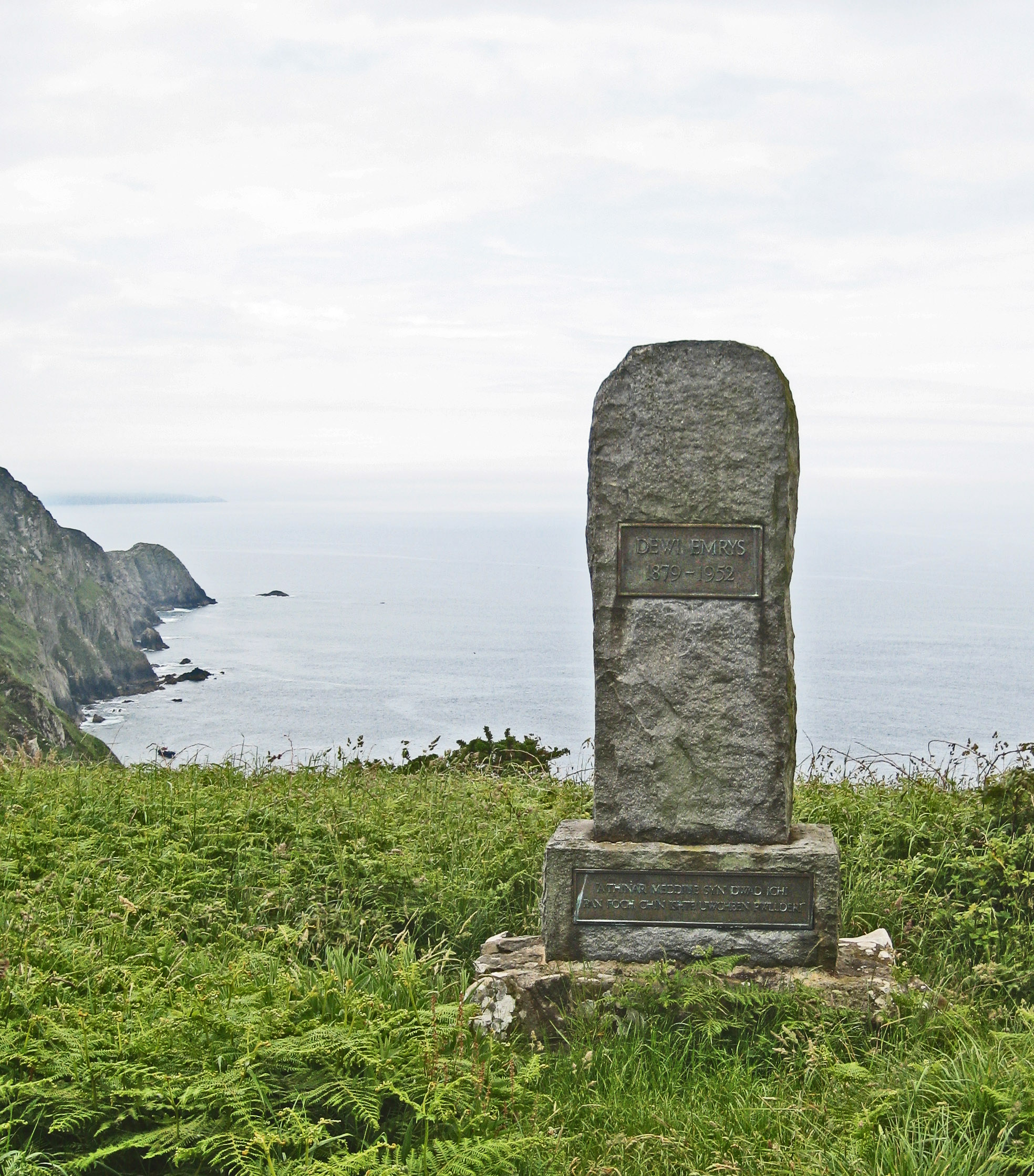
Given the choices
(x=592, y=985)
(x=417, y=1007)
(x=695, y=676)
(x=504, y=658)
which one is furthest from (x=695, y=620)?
(x=504, y=658)

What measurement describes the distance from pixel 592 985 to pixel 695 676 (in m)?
1.41

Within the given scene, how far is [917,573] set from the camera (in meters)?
106

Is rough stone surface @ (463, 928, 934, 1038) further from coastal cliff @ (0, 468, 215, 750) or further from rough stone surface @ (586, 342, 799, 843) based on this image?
coastal cliff @ (0, 468, 215, 750)

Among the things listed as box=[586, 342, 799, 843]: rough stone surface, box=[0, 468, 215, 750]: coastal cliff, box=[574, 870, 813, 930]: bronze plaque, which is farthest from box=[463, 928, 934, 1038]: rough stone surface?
box=[0, 468, 215, 750]: coastal cliff

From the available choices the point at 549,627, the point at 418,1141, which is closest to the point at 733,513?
the point at 418,1141

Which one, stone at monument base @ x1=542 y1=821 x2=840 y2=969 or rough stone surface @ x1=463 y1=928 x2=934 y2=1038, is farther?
stone at monument base @ x1=542 y1=821 x2=840 y2=969

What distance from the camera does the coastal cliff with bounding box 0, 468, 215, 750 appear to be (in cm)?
5875

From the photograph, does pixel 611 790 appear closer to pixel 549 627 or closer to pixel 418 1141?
pixel 418 1141

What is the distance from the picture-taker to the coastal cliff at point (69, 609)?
58750 mm

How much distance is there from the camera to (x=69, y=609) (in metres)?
71.9

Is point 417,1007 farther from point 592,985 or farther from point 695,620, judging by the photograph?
point 695,620

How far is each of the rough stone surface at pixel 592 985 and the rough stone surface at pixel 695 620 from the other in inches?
22.9

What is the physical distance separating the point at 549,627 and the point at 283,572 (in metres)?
77.0

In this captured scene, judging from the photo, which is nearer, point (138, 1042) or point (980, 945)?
point (138, 1042)
